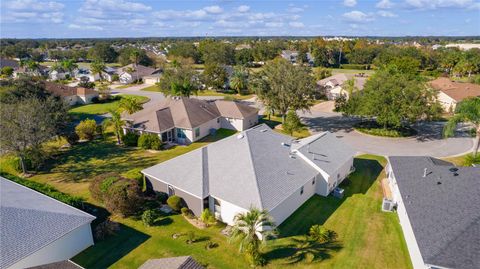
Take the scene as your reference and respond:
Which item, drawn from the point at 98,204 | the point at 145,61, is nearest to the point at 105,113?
the point at 98,204

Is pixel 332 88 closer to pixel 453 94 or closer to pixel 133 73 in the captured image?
pixel 453 94

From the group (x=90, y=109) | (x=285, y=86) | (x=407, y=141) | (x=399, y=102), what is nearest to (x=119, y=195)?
(x=285, y=86)

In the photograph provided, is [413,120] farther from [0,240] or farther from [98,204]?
[0,240]

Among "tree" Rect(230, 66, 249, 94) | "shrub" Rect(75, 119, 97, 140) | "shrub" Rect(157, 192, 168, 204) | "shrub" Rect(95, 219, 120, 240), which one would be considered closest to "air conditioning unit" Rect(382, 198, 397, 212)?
"shrub" Rect(157, 192, 168, 204)

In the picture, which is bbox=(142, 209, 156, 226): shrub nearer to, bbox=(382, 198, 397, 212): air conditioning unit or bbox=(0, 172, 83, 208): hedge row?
bbox=(0, 172, 83, 208): hedge row

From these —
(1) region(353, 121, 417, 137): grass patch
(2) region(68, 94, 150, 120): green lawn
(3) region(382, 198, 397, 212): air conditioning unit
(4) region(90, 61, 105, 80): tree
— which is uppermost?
(4) region(90, 61, 105, 80): tree
